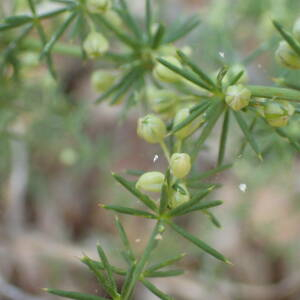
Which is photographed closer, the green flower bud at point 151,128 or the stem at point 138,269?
the stem at point 138,269

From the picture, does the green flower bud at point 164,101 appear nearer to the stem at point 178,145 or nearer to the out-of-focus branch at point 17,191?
the stem at point 178,145

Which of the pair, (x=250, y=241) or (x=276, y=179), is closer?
(x=276, y=179)

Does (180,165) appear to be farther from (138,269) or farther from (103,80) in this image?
(103,80)

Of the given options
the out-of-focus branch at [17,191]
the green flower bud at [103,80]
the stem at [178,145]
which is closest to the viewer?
the stem at [178,145]

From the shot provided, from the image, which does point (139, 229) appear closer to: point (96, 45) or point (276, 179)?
point (276, 179)

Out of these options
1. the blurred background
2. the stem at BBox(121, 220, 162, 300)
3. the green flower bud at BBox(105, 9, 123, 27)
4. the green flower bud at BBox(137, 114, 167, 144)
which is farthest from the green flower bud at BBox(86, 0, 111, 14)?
the blurred background

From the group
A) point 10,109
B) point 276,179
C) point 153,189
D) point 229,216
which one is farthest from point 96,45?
point 229,216

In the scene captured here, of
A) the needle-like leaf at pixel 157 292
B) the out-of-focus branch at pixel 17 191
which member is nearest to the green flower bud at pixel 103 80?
the needle-like leaf at pixel 157 292
